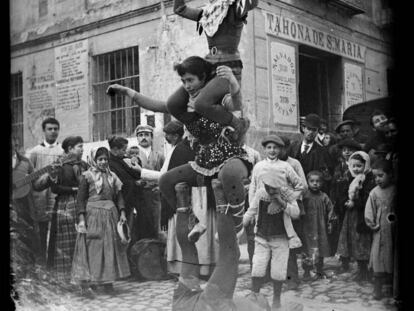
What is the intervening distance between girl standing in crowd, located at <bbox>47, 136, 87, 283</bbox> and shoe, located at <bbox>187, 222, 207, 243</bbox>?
1.31 m

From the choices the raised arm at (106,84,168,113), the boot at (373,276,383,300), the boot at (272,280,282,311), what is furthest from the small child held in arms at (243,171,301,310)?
the raised arm at (106,84,168,113)

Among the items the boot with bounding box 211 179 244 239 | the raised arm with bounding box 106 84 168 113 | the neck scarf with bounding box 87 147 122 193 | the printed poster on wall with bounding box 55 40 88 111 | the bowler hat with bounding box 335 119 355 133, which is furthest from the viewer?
the printed poster on wall with bounding box 55 40 88 111

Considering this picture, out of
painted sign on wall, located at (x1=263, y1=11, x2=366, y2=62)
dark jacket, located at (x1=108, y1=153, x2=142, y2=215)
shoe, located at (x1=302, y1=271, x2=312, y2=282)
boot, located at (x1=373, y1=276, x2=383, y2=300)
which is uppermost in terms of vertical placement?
painted sign on wall, located at (x1=263, y1=11, x2=366, y2=62)

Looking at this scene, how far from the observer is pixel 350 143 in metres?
5.27

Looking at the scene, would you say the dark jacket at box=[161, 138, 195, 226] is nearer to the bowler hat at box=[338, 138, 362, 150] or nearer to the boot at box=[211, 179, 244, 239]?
the boot at box=[211, 179, 244, 239]

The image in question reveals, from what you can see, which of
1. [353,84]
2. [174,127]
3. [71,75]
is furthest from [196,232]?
[71,75]

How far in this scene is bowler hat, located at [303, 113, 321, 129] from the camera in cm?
545

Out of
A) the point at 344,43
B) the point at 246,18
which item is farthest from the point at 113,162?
the point at 344,43

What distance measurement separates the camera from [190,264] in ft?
18.3

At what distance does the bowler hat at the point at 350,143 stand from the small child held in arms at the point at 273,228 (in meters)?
0.56

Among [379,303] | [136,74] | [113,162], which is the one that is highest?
[136,74]

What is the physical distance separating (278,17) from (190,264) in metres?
2.27

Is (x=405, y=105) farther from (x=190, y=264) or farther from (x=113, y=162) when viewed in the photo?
(x=113, y=162)

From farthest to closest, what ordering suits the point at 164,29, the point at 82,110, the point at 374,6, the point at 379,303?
the point at 82,110 → the point at 164,29 → the point at 374,6 → the point at 379,303
